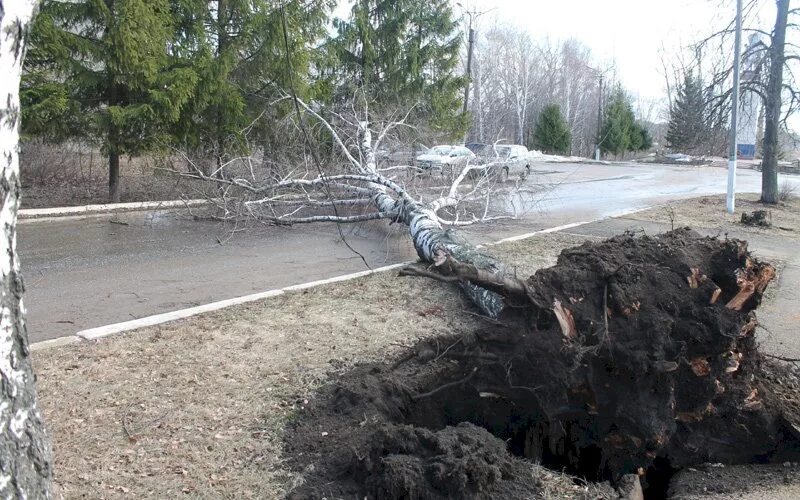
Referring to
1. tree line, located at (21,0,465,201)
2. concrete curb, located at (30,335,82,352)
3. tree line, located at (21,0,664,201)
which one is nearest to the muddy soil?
concrete curb, located at (30,335,82,352)

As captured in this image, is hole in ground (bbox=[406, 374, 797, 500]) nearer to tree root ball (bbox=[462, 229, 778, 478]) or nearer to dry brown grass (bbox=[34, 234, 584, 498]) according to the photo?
tree root ball (bbox=[462, 229, 778, 478])

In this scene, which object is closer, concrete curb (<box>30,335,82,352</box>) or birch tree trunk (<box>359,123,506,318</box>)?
concrete curb (<box>30,335,82,352</box>)

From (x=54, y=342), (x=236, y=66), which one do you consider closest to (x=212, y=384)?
(x=54, y=342)

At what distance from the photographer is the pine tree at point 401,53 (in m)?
18.3

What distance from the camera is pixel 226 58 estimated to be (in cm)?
1388

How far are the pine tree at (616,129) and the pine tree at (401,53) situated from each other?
35.4m

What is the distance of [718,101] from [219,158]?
1236 centimetres

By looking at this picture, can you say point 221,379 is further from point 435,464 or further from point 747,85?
point 747,85

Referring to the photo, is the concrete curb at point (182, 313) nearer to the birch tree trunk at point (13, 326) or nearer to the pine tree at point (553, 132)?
the birch tree trunk at point (13, 326)

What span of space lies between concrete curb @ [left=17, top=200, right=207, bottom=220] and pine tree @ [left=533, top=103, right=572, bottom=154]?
39823 mm

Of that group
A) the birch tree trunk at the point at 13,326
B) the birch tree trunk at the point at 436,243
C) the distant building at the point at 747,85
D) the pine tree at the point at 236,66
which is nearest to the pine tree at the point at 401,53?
the pine tree at the point at 236,66

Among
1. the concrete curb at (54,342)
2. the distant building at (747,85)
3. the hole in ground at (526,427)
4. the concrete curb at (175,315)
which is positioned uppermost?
the distant building at (747,85)

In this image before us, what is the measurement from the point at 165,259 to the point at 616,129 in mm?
49747

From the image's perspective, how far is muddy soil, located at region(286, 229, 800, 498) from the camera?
366 centimetres
